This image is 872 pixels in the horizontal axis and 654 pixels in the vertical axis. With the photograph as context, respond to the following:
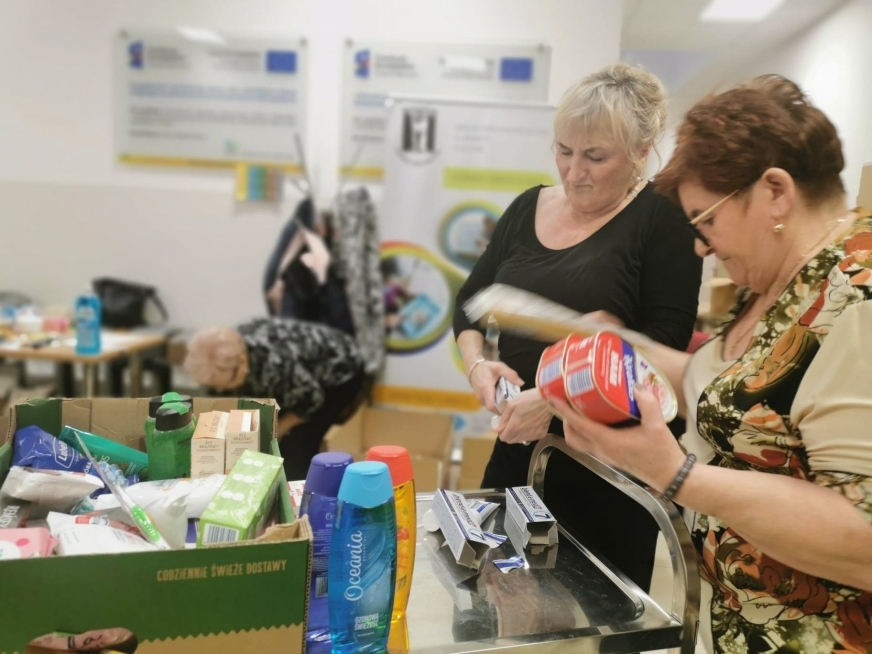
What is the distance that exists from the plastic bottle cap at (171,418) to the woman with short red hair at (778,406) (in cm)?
52

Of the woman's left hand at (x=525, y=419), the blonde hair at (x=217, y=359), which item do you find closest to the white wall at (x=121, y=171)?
the blonde hair at (x=217, y=359)

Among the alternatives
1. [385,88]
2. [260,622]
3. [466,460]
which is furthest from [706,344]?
[385,88]

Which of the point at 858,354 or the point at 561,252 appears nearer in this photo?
the point at 858,354

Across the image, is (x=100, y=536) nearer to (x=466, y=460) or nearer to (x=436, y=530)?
(x=436, y=530)

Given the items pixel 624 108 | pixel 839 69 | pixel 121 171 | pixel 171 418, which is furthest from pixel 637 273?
pixel 121 171

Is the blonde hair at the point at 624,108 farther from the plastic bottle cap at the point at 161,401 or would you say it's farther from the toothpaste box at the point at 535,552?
the plastic bottle cap at the point at 161,401

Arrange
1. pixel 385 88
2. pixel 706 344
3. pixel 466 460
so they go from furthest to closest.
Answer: pixel 385 88, pixel 466 460, pixel 706 344

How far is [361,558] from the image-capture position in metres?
0.71

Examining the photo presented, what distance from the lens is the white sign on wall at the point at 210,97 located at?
3146 millimetres

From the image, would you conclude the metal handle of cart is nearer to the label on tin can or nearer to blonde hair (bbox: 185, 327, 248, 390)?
the label on tin can

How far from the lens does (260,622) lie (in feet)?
2.08

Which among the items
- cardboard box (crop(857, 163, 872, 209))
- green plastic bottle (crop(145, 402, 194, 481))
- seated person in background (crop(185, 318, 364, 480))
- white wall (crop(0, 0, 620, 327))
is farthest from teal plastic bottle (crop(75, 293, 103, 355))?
cardboard box (crop(857, 163, 872, 209))

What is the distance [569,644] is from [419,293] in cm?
214

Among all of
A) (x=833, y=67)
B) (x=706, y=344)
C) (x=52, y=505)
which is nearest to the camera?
(x=52, y=505)
